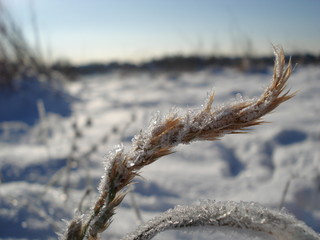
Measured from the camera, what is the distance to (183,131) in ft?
1.81

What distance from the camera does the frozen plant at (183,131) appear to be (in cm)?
56

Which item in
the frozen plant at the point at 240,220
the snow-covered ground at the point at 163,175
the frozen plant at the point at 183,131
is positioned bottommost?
the snow-covered ground at the point at 163,175

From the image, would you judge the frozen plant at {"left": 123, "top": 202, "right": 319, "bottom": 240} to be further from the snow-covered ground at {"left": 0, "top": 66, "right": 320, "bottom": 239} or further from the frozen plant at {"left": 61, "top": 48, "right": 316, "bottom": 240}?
the snow-covered ground at {"left": 0, "top": 66, "right": 320, "bottom": 239}

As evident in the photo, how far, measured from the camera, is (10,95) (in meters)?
4.45

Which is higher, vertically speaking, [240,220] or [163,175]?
[240,220]

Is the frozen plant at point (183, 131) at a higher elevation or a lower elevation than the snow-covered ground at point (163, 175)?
higher

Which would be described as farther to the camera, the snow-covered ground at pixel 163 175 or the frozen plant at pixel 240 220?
the snow-covered ground at pixel 163 175

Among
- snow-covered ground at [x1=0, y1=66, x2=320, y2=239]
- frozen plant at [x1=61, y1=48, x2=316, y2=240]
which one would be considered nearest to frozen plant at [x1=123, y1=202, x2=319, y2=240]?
frozen plant at [x1=61, y1=48, x2=316, y2=240]

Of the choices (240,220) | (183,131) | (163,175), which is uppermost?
(183,131)

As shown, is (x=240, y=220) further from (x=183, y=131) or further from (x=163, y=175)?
(x=163, y=175)

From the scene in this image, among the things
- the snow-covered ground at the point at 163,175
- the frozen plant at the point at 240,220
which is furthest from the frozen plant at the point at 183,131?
the snow-covered ground at the point at 163,175

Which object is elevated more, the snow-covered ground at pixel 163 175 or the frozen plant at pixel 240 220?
the frozen plant at pixel 240 220

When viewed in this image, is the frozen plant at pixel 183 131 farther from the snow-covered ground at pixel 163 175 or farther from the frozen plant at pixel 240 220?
the snow-covered ground at pixel 163 175

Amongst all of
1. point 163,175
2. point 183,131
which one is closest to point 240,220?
point 183,131
